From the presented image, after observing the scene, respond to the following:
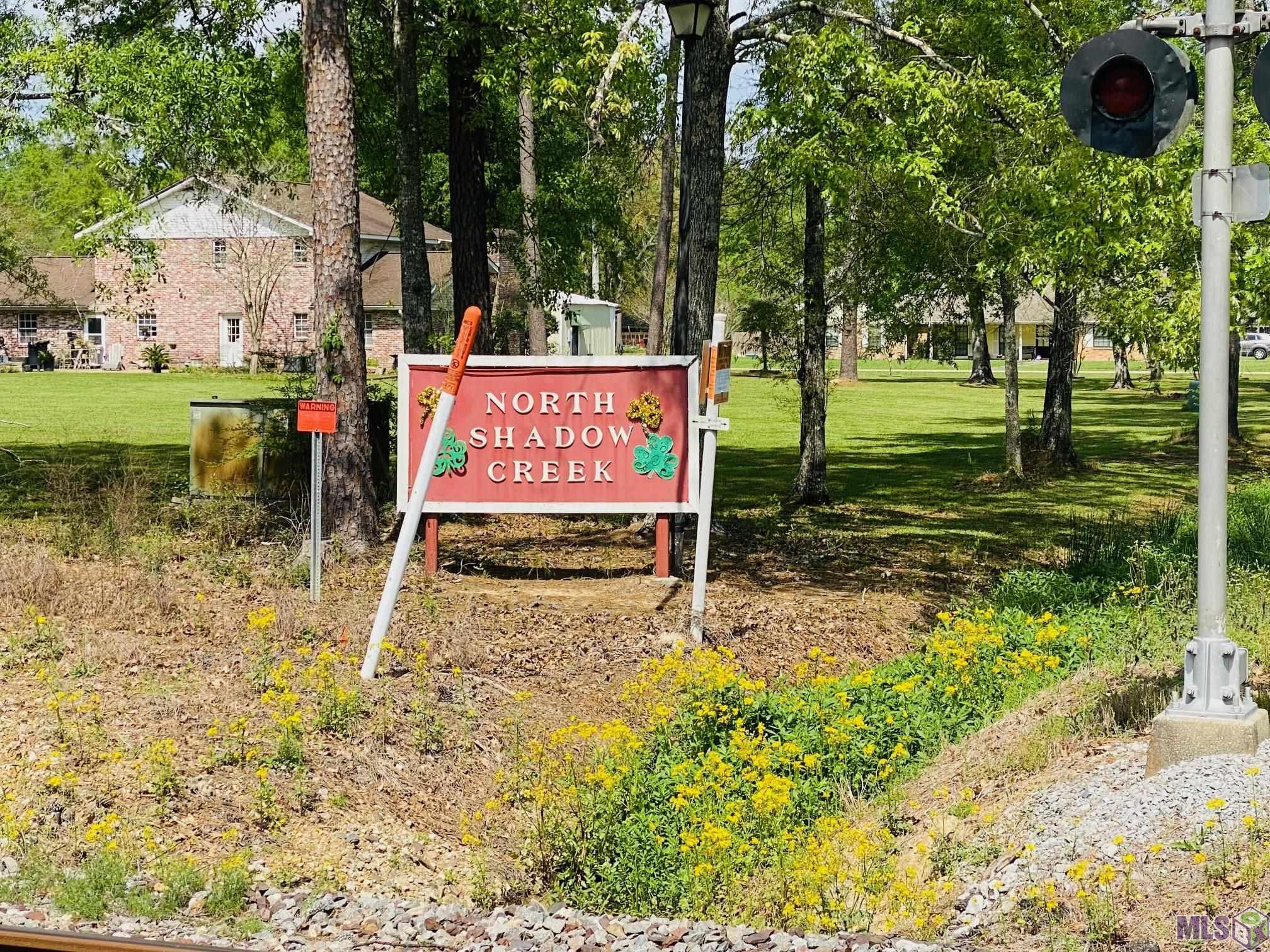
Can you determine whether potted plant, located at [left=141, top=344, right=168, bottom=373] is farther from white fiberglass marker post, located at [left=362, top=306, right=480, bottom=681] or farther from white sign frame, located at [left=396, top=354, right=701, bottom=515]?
white fiberglass marker post, located at [left=362, top=306, right=480, bottom=681]

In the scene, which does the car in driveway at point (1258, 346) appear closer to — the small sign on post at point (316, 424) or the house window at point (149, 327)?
the house window at point (149, 327)

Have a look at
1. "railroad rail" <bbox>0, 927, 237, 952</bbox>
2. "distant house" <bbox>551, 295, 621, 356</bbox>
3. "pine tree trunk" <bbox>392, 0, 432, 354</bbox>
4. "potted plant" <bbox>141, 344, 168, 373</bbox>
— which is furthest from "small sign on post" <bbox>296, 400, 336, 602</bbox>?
"distant house" <bbox>551, 295, 621, 356</bbox>

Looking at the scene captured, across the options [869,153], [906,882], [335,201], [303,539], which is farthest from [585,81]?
[906,882]

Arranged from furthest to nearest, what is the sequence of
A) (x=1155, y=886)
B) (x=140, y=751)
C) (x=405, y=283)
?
(x=405, y=283), (x=140, y=751), (x=1155, y=886)

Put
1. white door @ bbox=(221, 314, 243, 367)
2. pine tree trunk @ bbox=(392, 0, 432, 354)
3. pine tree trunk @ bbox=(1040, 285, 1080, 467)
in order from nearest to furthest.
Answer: pine tree trunk @ bbox=(392, 0, 432, 354)
pine tree trunk @ bbox=(1040, 285, 1080, 467)
white door @ bbox=(221, 314, 243, 367)

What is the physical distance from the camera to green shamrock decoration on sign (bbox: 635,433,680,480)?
13.2 meters

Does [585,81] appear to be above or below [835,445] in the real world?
above

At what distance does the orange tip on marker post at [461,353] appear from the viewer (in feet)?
29.0

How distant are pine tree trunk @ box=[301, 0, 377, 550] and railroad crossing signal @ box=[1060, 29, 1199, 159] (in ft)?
A: 26.2

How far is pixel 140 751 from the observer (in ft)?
24.8

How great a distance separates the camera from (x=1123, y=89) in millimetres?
6695

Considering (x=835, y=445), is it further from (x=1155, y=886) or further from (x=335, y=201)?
(x=1155, y=886)

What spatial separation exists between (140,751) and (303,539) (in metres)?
6.00

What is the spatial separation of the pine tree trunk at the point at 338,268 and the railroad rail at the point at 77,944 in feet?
27.9
